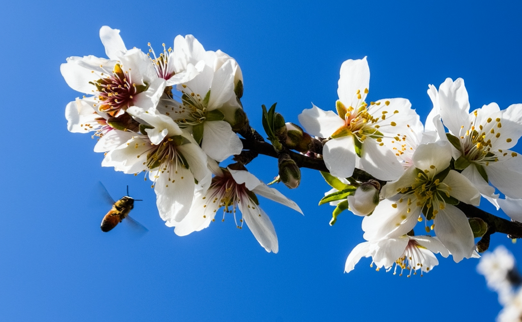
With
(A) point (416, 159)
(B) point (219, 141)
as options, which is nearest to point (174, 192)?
(B) point (219, 141)

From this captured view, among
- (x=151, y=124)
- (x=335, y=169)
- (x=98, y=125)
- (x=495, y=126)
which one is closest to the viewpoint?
(x=151, y=124)

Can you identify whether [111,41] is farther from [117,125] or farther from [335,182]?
[335,182]

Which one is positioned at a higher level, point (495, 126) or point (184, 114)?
point (495, 126)

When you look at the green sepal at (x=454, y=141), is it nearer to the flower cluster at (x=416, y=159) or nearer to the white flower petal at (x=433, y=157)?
the flower cluster at (x=416, y=159)

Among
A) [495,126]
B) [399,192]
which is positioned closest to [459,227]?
[399,192]

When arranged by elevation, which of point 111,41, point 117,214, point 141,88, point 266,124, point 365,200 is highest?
point 117,214

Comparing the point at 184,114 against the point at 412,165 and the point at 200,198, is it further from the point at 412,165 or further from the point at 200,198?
the point at 412,165
